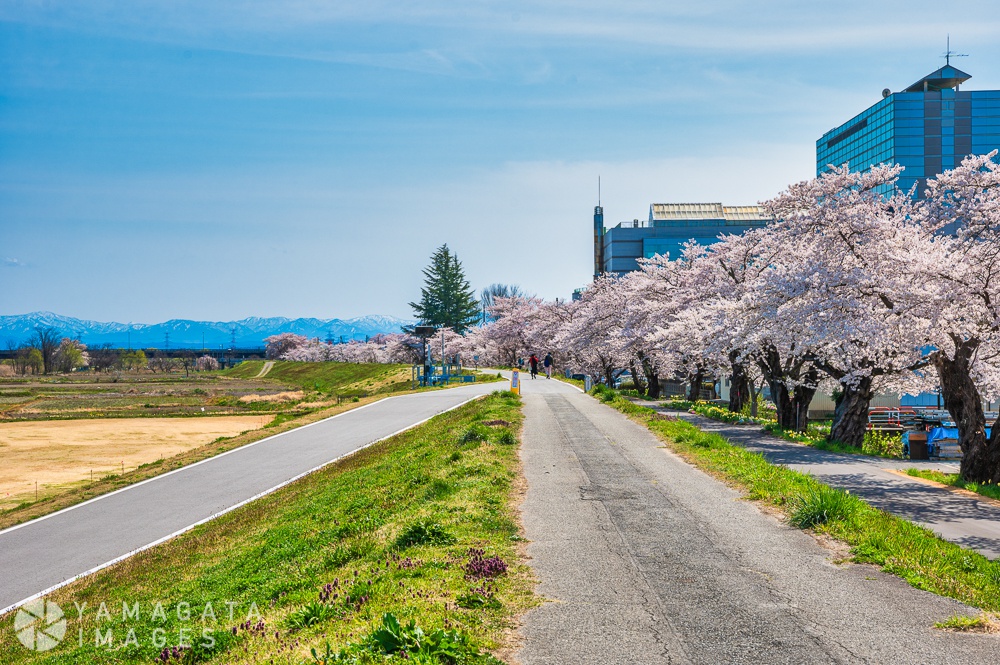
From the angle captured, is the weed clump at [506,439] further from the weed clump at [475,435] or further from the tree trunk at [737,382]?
the tree trunk at [737,382]

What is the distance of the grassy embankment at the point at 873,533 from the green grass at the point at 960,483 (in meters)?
3.94

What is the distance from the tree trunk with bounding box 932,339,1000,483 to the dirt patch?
28.6 metres

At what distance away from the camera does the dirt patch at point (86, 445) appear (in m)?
30.0

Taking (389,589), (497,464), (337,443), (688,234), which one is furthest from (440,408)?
(688,234)

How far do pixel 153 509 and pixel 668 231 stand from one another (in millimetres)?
122802

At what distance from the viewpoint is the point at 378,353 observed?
149375 millimetres

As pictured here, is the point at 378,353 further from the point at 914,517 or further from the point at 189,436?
the point at 914,517

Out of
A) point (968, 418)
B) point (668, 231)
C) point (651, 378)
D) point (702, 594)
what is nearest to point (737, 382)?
point (651, 378)

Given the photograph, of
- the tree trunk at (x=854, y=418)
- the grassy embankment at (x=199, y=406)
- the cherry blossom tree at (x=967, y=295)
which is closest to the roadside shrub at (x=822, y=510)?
the cherry blossom tree at (x=967, y=295)

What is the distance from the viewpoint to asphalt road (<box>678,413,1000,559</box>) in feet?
37.4

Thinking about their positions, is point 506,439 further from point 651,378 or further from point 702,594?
point 651,378

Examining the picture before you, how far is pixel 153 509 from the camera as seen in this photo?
Result: 2212 centimetres

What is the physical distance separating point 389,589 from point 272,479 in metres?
18.3

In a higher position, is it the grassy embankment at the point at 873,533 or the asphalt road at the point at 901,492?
the grassy embankment at the point at 873,533
